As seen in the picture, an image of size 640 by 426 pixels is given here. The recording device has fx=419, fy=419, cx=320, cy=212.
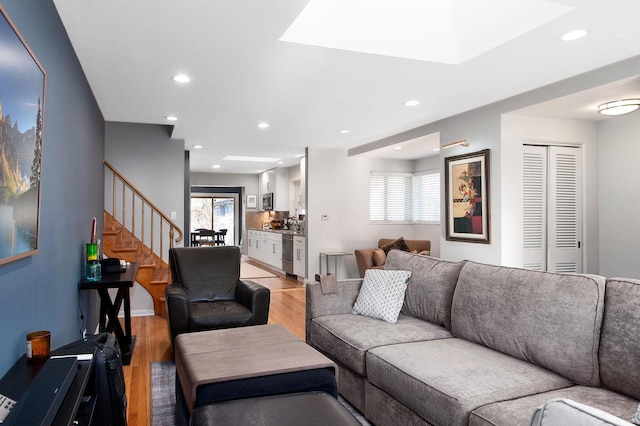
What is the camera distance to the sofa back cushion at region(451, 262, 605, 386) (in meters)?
1.94

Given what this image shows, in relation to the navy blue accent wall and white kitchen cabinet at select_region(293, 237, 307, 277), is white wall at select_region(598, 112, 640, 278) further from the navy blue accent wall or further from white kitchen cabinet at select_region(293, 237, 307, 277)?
the navy blue accent wall

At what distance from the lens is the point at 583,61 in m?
3.23

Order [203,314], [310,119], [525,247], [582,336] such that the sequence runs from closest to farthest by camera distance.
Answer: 1. [582,336]
2. [203,314]
3. [525,247]
4. [310,119]

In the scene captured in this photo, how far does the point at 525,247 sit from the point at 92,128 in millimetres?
4632

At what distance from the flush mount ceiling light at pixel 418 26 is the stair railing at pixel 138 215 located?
3911 millimetres

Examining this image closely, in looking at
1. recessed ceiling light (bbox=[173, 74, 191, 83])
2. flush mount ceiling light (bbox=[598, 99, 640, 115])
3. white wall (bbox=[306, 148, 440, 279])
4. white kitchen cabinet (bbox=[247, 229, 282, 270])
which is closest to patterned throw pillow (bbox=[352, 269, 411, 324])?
recessed ceiling light (bbox=[173, 74, 191, 83])

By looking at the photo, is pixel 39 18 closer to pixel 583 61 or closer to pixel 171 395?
pixel 171 395

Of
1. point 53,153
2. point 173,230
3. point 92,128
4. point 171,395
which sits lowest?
point 171,395

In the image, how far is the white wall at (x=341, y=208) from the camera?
7199 millimetres

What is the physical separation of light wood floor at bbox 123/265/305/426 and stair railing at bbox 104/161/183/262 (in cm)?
117

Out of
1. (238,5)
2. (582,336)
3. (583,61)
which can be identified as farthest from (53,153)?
(583,61)

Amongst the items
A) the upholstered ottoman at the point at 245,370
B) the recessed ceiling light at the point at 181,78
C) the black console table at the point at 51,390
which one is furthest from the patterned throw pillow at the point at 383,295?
the recessed ceiling light at the point at 181,78

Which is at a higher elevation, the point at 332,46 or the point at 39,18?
the point at 332,46

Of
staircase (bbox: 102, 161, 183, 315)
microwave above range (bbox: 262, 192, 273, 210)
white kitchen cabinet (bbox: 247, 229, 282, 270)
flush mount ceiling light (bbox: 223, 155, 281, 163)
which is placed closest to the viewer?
staircase (bbox: 102, 161, 183, 315)
